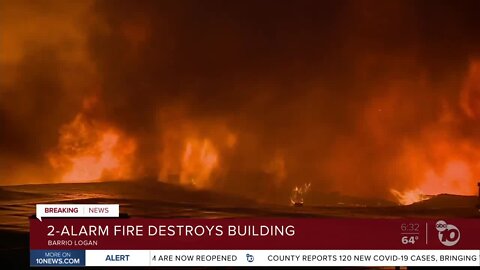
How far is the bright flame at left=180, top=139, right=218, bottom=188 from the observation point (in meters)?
6.91

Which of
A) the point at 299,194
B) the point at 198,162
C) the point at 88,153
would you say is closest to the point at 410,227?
the point at 299,194

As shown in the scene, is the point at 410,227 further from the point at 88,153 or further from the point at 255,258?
the point at 88,153

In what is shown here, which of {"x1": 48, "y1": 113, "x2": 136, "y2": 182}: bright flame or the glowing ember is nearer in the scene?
{"x1": 48, "y1": 113, "x2": 136, "y2": 182}: bright flame

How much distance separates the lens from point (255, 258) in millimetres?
5855

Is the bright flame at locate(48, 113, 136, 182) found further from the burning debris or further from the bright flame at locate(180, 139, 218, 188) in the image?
the burning debris

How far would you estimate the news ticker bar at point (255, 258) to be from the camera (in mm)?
5797

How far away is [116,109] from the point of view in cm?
665

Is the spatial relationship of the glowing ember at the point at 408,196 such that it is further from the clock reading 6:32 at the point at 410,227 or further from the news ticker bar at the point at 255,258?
the news ticker bar at the point at 255,258

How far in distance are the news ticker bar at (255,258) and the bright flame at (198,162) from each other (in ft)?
4.11

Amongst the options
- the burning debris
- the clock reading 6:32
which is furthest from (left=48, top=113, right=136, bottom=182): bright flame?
the clock reading 6:32

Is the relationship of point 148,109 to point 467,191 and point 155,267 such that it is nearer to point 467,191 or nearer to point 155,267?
point 155,267

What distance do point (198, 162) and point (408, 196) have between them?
263cm

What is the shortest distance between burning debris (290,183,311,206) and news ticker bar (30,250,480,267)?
1106 millimetres

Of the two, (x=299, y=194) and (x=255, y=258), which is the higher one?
(x=299, y=194)
